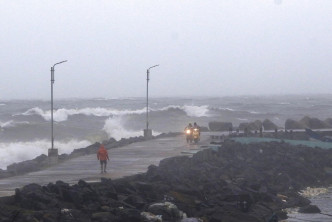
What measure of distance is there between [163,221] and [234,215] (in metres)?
1.75

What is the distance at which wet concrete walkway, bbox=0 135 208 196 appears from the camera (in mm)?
21875

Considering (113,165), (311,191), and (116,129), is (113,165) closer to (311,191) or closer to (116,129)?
(311,191)

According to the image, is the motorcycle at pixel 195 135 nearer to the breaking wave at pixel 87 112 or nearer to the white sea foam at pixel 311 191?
the white sea foam at pixel 311 191

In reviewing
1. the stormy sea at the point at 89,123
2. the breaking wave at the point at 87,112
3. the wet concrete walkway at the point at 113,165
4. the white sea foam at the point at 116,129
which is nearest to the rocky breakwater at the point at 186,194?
the wet concrete walkway at the point at 113,165

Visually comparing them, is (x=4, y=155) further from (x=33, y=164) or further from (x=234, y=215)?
(x=234, y=215)

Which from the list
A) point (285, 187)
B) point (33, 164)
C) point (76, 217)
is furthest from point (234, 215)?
point (33, 164)

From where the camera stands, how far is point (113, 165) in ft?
88.0

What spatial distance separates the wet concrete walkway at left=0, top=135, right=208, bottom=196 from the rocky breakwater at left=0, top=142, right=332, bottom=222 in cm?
113

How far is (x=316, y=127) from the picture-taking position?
52719 millimetres

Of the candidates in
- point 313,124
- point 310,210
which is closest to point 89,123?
point 313,124

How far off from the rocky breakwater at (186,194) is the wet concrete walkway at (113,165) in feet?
3.71

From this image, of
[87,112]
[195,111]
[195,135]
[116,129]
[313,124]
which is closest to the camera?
[195,135]

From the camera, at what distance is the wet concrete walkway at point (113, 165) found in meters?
21.9

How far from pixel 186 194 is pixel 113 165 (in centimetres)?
792
